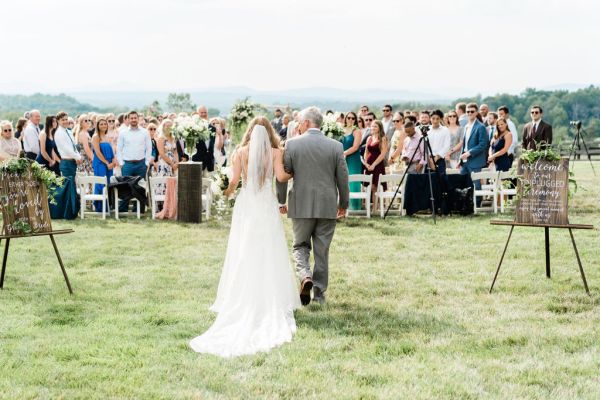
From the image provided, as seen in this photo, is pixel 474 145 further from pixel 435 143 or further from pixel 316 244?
pixel 316 244

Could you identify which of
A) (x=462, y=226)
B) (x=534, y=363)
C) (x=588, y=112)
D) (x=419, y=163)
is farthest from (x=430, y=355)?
(x=588, y=112)

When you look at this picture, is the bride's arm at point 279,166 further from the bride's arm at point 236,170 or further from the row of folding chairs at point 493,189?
the row of folding chairs at point 493,189

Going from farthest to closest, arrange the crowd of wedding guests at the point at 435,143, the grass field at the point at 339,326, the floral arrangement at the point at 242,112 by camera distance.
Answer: the floral arrangement at the point at 242,112
the crowd of wedding guests at the point at 435,143
the grass field at the point at 339,326

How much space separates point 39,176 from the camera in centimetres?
848

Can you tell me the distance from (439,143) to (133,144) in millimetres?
5915

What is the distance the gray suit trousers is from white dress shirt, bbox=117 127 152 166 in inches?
320

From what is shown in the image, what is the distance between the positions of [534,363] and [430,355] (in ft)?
2.51

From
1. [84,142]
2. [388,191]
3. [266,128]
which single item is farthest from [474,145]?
[266,128]

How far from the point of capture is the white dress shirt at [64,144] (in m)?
14.9

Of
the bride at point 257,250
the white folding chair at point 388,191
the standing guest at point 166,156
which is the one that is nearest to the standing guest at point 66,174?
the standing guest at point 166,156

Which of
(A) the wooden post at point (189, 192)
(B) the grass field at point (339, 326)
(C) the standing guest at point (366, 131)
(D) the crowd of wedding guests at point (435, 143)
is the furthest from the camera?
(C) the standing guest at point (366, 131)

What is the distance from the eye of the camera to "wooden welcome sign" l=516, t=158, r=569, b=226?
328 inches

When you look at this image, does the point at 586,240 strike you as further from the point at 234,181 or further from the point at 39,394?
the point at 39,394

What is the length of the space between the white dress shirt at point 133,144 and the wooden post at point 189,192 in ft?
4.36
